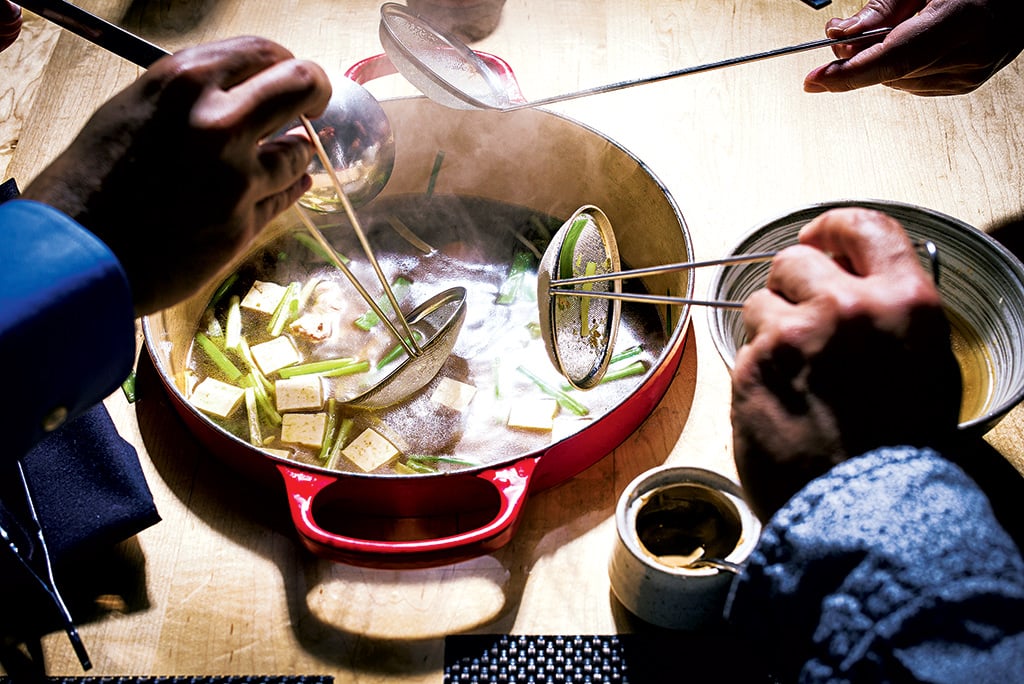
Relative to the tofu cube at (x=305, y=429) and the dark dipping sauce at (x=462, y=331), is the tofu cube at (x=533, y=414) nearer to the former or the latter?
the dark dipping sauce at (x=462, y=331)

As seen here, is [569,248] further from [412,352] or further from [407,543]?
[407,543]

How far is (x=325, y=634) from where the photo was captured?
1.10 meters

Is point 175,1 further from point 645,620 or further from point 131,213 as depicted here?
point 645,620

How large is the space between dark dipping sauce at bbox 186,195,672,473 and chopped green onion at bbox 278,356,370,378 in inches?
0.6

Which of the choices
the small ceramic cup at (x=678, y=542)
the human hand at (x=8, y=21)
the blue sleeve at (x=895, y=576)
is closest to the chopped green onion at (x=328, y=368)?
the small ceramic cup at (x=678, y=542)

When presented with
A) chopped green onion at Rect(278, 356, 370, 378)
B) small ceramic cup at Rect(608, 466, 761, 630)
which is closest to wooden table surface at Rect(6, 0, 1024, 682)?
small ceramic cup at Rect(608, 466, 761, 630)

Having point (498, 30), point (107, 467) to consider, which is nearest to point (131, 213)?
point (107, 467)

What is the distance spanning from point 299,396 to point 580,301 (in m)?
0.50

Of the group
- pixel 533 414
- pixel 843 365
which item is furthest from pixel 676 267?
pixel 533 414

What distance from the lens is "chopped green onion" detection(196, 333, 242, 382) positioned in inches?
56.8

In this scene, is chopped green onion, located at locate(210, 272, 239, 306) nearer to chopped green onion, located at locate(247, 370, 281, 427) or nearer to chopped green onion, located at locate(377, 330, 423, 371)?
chopped green onion, located at locate(247, 370, 281, 427)

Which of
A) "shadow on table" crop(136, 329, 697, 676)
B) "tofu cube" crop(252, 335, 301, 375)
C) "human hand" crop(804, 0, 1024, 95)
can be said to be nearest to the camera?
"shadow on table" crop(136, 329, 697, 676)

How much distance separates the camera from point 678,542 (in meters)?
1.06

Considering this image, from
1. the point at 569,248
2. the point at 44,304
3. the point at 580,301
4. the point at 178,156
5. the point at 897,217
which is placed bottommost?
the point at 580,301
